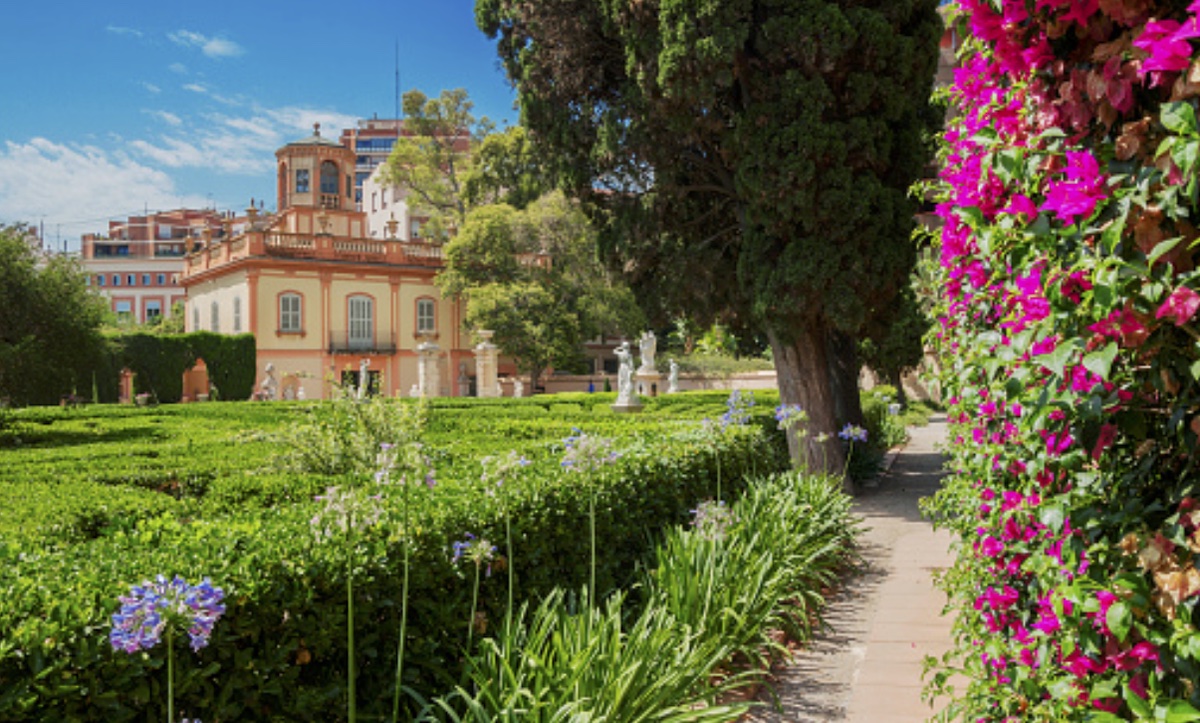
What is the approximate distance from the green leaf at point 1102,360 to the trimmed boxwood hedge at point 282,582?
186 cm

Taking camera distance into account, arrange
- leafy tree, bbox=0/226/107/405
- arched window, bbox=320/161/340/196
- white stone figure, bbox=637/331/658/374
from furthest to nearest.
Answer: arched window, bbox=320/161/340/196
white stone figure, bbox=637/331/658/374
leafy tree, bbox=0/226/107/405

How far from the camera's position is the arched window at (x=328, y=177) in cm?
4494

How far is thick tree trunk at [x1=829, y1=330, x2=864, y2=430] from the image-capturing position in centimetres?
1093

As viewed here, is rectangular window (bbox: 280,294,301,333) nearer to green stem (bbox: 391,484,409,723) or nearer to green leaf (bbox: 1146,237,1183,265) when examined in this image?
green stem (bbox: 391,484,409,723)

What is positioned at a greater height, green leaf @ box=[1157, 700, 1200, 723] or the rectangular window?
the rectangular window

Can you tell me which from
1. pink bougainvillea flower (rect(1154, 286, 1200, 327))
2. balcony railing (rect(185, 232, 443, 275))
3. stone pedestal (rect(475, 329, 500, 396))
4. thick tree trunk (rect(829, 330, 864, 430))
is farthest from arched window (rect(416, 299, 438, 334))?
pink bougainvillea flower (rect(1154, 286, 1200, 327))

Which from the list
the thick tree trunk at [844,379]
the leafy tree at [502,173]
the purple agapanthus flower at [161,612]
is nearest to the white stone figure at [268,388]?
the leafy tree at [502,173]

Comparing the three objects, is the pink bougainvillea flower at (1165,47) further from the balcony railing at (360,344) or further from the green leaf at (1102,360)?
the balcony railing at (360,344)

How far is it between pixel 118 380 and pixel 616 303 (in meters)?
16.9

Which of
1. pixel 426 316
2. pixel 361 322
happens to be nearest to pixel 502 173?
pixel 426 316

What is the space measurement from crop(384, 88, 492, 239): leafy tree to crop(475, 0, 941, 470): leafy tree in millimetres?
27614

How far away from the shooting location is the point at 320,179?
146ft

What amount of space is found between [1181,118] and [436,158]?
38422mm

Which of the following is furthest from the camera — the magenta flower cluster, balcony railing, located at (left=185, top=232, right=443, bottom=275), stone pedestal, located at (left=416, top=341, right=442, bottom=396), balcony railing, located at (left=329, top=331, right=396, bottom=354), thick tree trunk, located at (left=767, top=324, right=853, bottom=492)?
balcony railing, located at (left=329, top=331, right=396, bottom=354)
